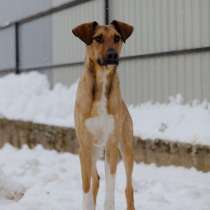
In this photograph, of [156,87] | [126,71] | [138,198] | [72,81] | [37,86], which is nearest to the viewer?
[138,198]

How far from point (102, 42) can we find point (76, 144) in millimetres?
4840

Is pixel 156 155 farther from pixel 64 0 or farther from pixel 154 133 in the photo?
pixel 64 0

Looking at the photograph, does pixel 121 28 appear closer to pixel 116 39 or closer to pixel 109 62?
pixel 116 39

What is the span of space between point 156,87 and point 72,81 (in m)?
2.92

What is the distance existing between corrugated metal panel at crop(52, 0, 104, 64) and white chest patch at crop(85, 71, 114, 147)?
18.7ft

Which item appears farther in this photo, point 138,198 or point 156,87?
point 156,87

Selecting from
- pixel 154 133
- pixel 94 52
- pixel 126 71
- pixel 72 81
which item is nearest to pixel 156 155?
pixel 154 133

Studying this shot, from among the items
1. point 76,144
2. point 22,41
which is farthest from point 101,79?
point 22,41

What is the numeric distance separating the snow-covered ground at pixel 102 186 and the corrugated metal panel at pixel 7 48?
6262mm

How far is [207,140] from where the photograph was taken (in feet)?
24.6

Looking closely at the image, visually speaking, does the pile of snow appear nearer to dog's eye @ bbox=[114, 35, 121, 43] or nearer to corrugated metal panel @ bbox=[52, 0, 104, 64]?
dog's eye @ bbox=[114, 35, 121, 43]

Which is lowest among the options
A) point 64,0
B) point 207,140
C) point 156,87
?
point 207,140

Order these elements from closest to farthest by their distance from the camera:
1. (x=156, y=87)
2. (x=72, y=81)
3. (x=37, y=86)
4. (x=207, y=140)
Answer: (x=207, y=140)
(x=156, y=87)
(x=72, y=81)
(x=37, y=86)

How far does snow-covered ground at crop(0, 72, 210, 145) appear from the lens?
26.3 feet
